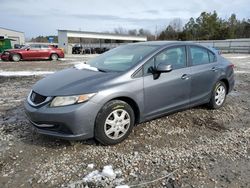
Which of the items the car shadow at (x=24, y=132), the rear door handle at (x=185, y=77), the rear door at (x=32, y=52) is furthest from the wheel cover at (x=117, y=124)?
the rear door at (x=32, y=52)

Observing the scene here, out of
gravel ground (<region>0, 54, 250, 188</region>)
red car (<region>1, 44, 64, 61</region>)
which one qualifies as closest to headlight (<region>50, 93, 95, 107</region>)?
gravel ground (<region>0, 54, 250, 188</region>)

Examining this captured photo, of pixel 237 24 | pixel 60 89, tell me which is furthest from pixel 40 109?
pixel 237 24

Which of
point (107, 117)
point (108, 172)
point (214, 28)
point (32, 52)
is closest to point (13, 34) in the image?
point (32, 52)

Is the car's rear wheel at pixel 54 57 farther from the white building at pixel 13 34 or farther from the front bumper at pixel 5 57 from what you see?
the white building at pixel 13 34

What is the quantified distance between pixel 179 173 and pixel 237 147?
127 cm

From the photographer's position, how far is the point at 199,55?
496cm

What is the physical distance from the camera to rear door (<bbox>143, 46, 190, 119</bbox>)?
3.97 m

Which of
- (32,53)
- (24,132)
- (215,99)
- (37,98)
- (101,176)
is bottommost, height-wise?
(101,176)

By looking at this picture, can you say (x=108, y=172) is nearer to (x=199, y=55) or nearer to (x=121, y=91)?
(x=121, y=91)

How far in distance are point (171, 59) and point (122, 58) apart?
89cm

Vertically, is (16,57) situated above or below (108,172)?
above

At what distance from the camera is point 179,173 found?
9.93ft

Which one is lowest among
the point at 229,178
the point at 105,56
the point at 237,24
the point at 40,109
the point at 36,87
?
the point at 229,178

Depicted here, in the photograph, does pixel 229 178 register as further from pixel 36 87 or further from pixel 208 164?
pixel 36 87
